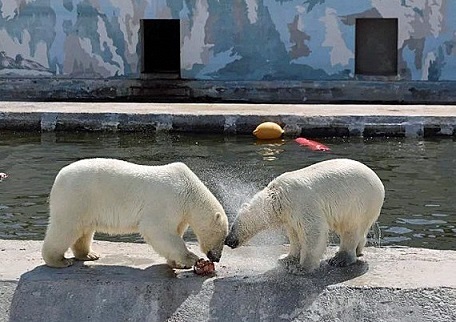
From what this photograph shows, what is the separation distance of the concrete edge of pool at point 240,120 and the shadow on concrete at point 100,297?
898 cm

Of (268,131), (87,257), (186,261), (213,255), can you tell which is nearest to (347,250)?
(213,255)

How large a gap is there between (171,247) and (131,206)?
33 cm

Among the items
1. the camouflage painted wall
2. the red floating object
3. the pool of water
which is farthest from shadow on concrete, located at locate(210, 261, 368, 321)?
the camouflage painted wall

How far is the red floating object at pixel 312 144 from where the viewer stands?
41.0ft

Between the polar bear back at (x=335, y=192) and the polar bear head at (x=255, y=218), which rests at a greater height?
the polar bear back at (x=335, y=192)

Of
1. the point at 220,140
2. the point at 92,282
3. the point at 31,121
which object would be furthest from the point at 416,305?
the point at 31,121

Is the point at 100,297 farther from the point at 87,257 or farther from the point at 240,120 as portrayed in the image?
the point at 240,120

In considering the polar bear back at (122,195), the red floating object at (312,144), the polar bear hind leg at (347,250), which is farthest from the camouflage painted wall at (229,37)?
the polar bear back at (122,195)

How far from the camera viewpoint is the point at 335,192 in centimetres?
503

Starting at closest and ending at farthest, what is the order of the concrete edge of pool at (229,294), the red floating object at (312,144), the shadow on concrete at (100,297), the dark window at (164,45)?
the concrete edge of pool at (229,294) < the shadow on concrete at (100,297) < the red floating object at (312,144) < the dark window at (164,45)

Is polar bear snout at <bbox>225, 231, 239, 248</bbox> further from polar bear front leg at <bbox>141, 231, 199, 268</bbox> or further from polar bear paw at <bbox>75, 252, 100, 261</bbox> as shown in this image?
polar bear paw at <bbox>75, 252, 100, 261</bbox>

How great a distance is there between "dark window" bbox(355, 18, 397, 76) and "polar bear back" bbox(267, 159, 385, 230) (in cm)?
1676

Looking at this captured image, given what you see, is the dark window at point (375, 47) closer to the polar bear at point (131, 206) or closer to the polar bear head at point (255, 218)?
the polar bear head at point (255, 218)

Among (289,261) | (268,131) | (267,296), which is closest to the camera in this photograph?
(267,296)
